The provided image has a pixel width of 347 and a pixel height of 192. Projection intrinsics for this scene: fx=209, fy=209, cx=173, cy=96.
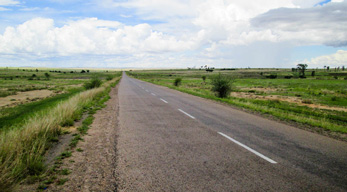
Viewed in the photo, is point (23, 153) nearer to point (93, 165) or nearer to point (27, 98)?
point (93, 165)

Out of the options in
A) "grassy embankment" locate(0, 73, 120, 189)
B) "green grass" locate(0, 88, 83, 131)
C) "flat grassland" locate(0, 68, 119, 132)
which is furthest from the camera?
"flat grassland" locate(0, 68, 119, 132)

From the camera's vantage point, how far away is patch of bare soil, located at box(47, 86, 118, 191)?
11.8ft

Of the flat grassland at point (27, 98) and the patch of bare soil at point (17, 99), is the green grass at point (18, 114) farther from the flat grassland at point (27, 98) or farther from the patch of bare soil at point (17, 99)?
the patch of bare soil at point (17, 99)

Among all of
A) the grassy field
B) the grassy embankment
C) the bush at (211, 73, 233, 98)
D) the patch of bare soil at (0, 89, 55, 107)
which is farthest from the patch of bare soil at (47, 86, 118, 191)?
the patch of bare soil at (0, 89, 55, 107)

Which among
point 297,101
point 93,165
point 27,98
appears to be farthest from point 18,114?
point 297,101

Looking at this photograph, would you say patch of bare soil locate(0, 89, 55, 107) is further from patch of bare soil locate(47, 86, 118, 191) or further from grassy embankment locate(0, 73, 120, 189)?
patch of bare soil locate(47, 86, 118, 191)

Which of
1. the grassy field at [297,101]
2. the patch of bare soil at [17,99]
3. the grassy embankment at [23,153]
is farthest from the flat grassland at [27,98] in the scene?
the grassy field at [297,101]

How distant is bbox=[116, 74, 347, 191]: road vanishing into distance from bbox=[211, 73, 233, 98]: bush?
12187mm

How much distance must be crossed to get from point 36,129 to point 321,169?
705 cm

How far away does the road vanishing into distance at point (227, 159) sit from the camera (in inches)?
143

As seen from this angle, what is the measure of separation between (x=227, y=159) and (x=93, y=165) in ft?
9.62

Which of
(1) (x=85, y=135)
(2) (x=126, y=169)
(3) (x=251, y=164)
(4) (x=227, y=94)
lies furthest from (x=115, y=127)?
(4) (x=227, y=94)

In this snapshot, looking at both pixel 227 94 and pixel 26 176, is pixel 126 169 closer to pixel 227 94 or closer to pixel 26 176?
pixel 26 176

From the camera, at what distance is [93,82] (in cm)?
2606
